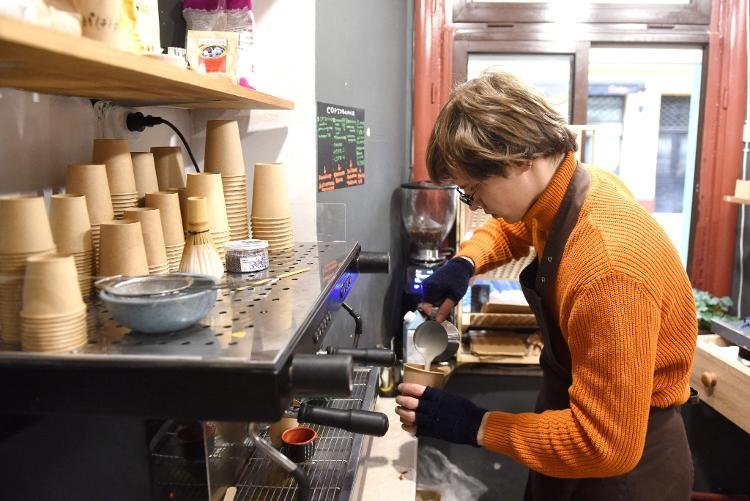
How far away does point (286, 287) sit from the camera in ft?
3.43

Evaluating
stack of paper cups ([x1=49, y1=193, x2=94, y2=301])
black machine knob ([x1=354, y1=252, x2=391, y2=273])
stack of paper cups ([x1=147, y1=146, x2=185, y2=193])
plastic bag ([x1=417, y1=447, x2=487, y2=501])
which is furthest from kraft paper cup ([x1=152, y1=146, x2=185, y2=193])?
plastic bag ([x1=417, y1=447, x2=487, y2=501])

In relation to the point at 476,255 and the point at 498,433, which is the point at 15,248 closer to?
the point at 498,433

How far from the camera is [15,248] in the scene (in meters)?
0.75

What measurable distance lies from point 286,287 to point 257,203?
1.21 feet

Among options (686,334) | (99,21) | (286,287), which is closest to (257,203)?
(286,287)

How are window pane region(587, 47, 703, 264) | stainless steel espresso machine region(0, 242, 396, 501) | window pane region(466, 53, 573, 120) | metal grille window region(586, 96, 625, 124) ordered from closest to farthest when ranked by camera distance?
1. stainless steel espresso machine region(0, 242, 396, 501)
2. window pane region(466, 53, 573, 120)
3. window pane region(587, 47, 703, 264)
4. metal grille window region(586, 96, 625, 124)

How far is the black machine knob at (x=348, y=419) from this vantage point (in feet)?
3.41

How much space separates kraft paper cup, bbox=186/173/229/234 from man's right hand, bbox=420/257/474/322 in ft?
2.21

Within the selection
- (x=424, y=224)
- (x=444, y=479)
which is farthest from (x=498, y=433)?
(x=424, y=224)

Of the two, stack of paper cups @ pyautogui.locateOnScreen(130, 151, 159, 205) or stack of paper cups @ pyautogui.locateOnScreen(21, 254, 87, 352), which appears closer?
stack of paper cups @ pyautogui.locateOnScreen(21, 254, 87, 352)

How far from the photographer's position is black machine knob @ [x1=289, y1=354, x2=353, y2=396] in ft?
2.40

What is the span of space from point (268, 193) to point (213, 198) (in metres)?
0.19

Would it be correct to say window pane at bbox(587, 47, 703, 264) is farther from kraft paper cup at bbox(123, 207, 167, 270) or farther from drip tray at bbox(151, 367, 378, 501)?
kraft paper cup at bbox(123, 207, 167, 270)

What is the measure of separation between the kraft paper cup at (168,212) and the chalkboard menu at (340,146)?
74cm
